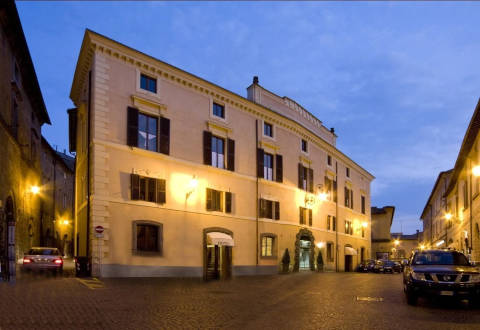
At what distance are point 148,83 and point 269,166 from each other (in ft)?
38.9

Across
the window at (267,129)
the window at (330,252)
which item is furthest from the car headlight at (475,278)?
the window at (330,252)

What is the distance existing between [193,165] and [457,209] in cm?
2328

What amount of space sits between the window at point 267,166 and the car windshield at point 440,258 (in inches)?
719

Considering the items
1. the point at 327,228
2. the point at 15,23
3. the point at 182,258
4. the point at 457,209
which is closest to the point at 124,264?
the point at 182,258

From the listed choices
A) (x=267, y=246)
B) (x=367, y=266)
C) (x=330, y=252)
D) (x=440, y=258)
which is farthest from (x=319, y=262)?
(x=440, y=258)

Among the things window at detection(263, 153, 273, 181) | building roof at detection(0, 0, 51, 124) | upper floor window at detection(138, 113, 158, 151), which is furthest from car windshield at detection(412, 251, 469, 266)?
building roof at detection(0, 0, 51, 124)

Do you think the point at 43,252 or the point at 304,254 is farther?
the point at 304,254

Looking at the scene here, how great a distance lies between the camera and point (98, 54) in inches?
905

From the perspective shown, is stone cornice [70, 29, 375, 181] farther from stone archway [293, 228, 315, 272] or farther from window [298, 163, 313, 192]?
stone archway [293, 228, 315, 272]

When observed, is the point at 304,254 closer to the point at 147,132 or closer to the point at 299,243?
the point at 299,243

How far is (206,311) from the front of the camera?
38.0ft

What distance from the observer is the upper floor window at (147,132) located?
23.8 m

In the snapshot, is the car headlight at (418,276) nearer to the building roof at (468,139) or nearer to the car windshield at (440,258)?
the car windshield at (440,258)

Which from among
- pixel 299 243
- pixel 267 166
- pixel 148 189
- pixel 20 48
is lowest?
pixel 299 243
